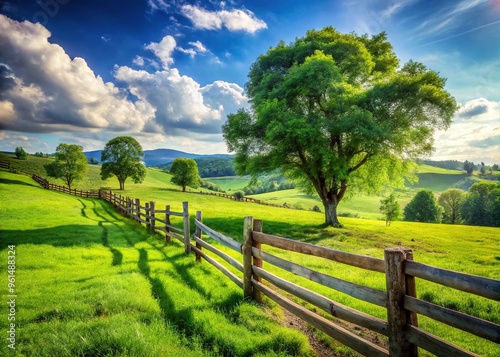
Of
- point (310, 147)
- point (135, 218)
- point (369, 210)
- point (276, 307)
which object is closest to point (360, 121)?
point (310, 147)

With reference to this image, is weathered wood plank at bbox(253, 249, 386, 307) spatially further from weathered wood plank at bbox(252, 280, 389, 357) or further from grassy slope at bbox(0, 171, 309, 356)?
grassy slope at bbox(0, 171, 309, 356)

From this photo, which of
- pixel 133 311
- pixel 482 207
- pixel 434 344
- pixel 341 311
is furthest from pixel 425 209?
pixel 133 311

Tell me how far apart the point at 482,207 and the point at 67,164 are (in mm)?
89995

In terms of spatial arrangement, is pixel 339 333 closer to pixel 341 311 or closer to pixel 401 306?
pixel 341 311

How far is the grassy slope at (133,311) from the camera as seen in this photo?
4035mm

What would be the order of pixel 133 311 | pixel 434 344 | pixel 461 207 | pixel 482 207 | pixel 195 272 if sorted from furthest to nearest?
pixel 461 207
pixel 482 207
pixel 195 272
pixel 133 311
pixel 434 344

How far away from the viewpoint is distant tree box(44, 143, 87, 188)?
2237 inches

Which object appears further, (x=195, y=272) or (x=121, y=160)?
(x=121, y=160)

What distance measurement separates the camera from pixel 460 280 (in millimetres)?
2861

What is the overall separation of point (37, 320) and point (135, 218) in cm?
1738

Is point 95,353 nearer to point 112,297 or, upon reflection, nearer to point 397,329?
point 112,297

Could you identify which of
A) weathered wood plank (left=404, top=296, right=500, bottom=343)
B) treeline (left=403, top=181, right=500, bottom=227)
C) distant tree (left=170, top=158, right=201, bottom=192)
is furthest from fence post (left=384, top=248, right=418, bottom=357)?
distant tree (left=170, top=158, right=201, bottom=192)

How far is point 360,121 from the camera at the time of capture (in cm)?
1838

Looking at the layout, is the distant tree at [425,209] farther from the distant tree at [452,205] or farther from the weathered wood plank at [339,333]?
the weathered wood plank at [339,333]
